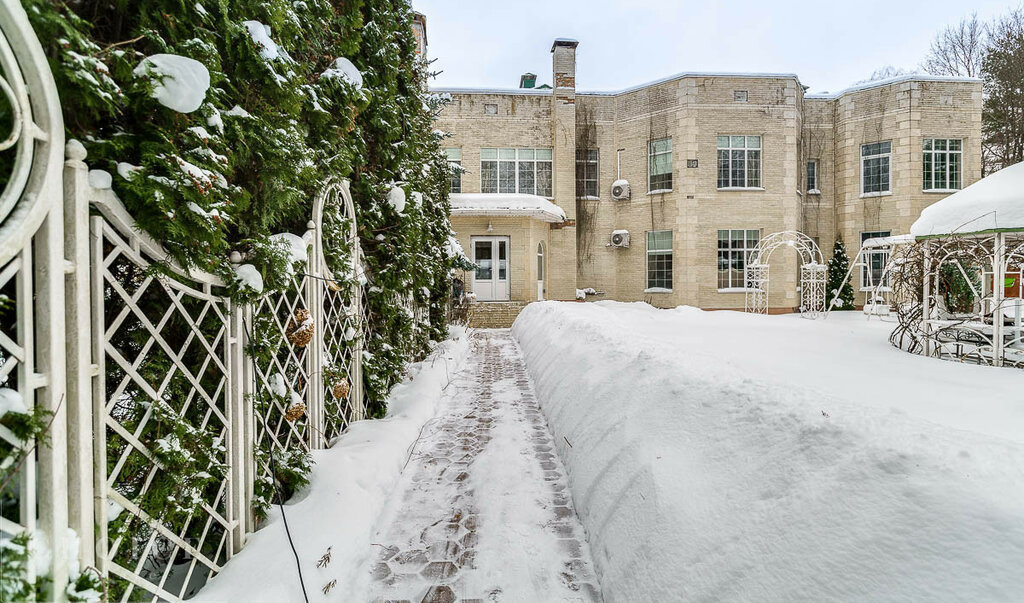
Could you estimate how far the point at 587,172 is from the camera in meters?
20.3

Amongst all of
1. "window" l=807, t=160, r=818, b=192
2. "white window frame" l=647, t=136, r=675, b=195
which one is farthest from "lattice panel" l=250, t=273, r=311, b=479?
"window" l=807, t=160, r=818, b=192

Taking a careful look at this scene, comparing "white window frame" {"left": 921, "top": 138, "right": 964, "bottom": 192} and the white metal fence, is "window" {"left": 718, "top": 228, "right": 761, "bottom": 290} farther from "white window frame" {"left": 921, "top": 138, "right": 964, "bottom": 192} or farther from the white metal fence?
the white metal fence

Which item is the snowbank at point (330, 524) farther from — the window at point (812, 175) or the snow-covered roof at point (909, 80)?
the snow-covered roof at point (909, 80)

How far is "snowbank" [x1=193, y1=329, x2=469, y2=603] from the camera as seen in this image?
2.35m

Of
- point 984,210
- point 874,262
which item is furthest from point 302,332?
point 874,262

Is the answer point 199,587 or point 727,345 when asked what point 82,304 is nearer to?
point 199,587

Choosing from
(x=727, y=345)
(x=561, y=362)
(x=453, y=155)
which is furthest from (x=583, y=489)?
(x=453, y=155)

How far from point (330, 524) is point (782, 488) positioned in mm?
2539

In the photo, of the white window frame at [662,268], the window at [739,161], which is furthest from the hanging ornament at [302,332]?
the window at [739,161]

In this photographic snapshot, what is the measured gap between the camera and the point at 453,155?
1966cm

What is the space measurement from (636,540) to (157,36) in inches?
Result: 125

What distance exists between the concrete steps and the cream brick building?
81cm

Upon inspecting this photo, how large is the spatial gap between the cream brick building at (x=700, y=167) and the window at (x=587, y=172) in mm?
60

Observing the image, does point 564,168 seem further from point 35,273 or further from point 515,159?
point 35,273
